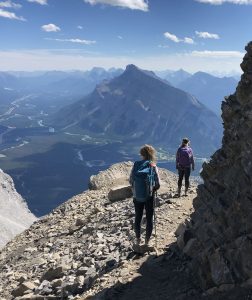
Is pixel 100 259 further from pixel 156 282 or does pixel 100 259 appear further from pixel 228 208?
pixel 228 208

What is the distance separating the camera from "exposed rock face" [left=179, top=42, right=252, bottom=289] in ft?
38.6

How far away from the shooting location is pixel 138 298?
12883 millimetres

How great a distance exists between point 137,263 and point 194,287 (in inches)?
117

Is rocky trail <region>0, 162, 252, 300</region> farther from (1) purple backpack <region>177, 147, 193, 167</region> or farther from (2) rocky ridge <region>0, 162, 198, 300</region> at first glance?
(1) purple backpack <region>177, 147, 193, 167</region>

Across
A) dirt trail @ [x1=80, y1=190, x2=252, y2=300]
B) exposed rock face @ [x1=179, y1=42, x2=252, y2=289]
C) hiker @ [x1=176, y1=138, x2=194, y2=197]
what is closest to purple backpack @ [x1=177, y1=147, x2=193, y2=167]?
hiker @ [x1=176, y1=138, x2=194, y2=197]

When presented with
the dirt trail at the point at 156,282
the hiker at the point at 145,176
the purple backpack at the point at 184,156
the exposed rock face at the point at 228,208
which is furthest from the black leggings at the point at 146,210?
the purple backpack at the point at 184,156

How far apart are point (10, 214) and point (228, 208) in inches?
5780

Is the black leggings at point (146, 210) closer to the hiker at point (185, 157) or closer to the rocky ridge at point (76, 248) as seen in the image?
the rocky ridge at point (76, 248)

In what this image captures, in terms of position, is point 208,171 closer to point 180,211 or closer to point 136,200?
point 136,200

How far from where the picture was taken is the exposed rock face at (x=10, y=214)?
119 meters

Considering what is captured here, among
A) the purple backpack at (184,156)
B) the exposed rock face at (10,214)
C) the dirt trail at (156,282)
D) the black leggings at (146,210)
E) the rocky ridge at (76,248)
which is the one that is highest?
the purple backpack at (184,156)

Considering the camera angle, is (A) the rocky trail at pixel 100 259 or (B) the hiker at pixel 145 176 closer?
(A) the rocky trail at pixel 100 259

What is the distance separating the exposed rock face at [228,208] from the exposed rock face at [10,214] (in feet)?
323

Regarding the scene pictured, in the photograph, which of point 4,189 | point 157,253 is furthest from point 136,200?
point 4,189
